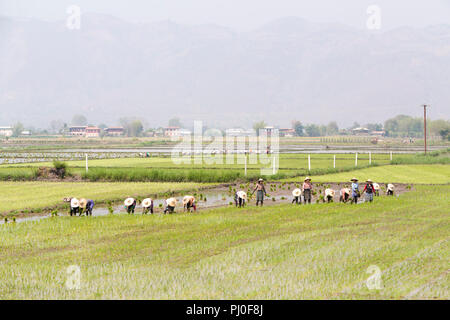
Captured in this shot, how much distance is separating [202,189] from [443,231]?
21.1 m

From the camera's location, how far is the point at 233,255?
622 inches

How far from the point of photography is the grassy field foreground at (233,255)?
12227mm

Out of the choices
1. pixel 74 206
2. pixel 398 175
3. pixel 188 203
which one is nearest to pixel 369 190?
pixel 188 203

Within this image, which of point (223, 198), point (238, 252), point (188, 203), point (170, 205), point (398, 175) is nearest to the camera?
point (238, 252)

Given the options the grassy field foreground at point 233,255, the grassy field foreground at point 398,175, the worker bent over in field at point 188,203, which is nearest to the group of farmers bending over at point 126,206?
the worker bent over in field at point 188,203

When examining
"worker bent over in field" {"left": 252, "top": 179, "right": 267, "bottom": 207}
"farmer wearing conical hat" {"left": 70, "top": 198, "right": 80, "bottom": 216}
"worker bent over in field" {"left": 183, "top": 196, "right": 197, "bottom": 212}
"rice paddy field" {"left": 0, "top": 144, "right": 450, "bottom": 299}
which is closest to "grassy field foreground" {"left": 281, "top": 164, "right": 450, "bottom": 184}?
"rice paddy field" {"left": 0, "top": 144, "right": 450, "bottom": 299}

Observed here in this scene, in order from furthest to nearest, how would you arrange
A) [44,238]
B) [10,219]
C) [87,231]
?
[10,219], [87,231], [44,238]

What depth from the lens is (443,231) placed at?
19.6 m

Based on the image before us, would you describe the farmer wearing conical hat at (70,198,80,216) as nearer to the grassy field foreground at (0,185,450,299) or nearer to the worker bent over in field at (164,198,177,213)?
the grassy field foreground at (0,185,450,299)

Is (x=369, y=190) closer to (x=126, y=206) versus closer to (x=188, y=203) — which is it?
(x=188, y=203)

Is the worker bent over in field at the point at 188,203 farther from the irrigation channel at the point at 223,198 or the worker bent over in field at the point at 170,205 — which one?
the worker bent over in field at the point at 170,205

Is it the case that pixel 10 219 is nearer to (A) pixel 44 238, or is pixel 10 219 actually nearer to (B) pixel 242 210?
(A) pixel 44 238

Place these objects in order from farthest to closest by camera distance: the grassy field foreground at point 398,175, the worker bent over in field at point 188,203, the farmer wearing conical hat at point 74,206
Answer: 1. the grassy field foreground at point 398,175
2. the worker bent over in field at point 188,203
3. the farmer wearing conical hat at point 74,206
